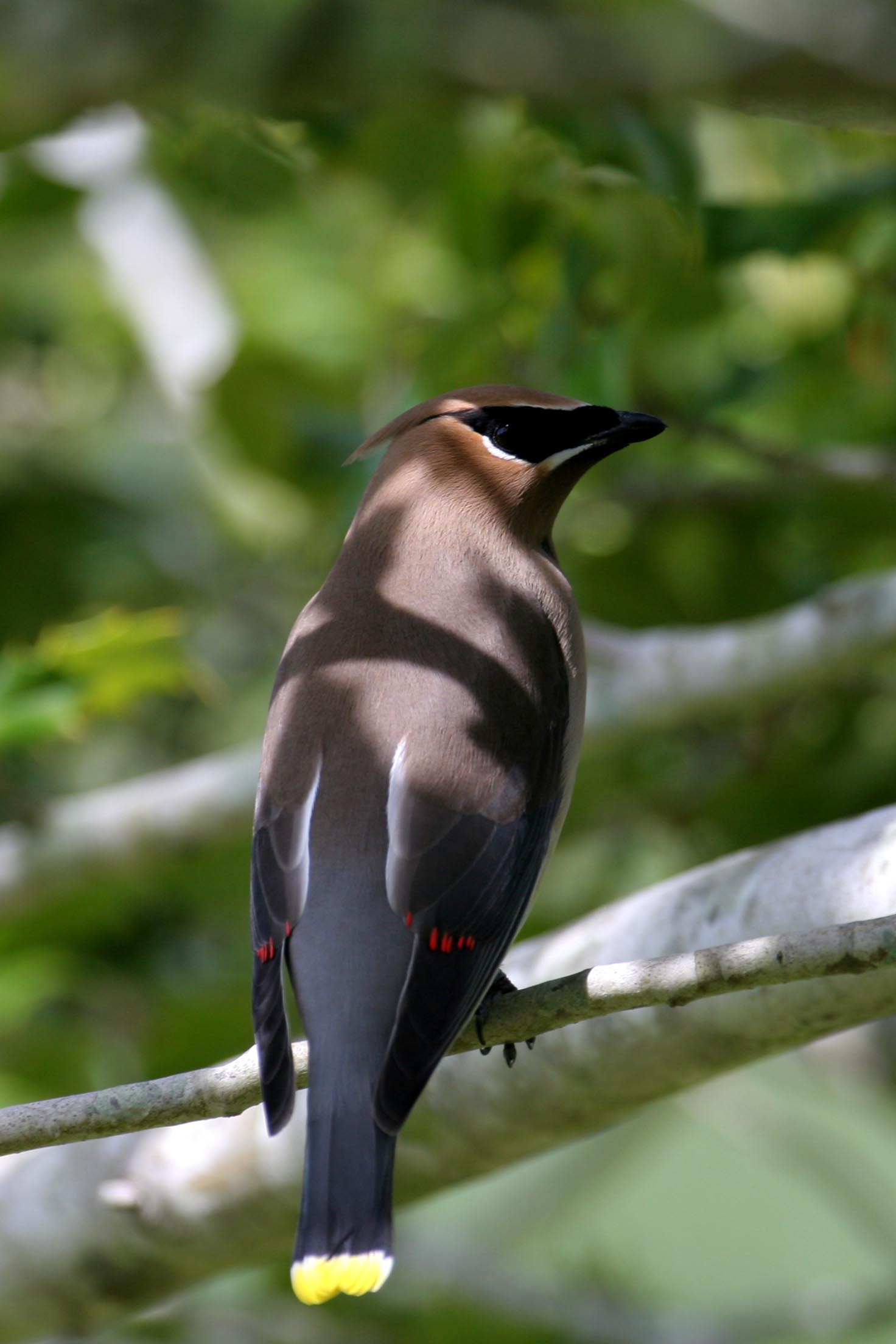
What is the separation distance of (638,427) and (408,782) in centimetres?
76

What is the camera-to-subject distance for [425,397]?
3760 millimetres

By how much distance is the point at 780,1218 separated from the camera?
30.0 feet

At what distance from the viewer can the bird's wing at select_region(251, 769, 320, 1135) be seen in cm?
227

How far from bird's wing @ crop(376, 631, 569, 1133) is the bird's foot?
5 cm

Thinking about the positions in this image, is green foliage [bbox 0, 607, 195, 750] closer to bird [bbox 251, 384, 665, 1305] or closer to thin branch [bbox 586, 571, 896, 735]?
bird [bbox 251, 384, 665, 1305]

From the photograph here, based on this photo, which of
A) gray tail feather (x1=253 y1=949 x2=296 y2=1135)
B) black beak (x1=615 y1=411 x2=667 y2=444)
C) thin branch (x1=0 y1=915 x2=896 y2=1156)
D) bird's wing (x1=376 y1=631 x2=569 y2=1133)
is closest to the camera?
thin branch (x1=0 y1=915 x2=896 y2=1156)

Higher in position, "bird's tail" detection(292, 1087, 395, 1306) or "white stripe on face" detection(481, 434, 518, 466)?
"white stripe on face" detection(481, 434, 518, 466)

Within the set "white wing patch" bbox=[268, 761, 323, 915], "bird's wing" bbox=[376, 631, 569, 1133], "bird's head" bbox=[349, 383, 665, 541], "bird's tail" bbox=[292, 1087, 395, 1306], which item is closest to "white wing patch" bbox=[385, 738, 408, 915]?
"bird's wing" bbox=[376, 631, 569, 1133]

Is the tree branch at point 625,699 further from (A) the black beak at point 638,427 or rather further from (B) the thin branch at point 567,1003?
(B) the thin branch at point 567,1003

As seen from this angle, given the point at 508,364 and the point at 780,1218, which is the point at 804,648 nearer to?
the point at 508,364

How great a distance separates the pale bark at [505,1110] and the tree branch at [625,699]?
89 centimetres

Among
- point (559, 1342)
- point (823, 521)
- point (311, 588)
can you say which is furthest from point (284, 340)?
point (559, 1342)

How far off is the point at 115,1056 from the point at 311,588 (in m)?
1.47

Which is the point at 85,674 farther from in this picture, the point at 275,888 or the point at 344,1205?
the point at 344,1205
